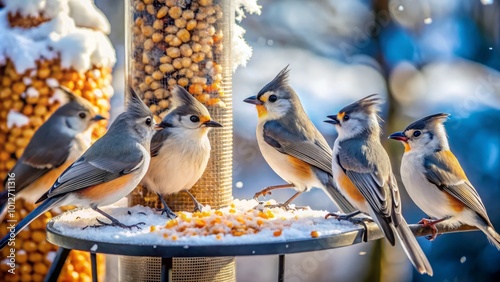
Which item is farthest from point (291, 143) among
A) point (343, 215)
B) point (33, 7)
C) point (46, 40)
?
point (33, 7)

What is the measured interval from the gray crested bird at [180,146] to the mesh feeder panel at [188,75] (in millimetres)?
202

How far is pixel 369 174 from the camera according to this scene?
10.5 ft

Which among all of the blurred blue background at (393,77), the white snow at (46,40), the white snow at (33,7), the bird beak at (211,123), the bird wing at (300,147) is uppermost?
the white snow at (33,7)

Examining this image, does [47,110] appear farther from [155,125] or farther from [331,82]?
[331,82]

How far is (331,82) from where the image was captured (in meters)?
6.43

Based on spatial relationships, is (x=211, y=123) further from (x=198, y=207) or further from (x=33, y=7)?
(x=33, y=7)

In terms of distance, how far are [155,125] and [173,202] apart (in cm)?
47

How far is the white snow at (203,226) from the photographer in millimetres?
2822

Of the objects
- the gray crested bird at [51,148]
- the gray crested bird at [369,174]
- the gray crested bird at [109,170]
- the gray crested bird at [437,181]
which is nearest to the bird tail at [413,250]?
the gray crested bird at [369,174]

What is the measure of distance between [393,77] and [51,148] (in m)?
3.08

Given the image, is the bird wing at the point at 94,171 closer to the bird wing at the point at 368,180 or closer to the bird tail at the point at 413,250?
the bird wing at the point at 368,180

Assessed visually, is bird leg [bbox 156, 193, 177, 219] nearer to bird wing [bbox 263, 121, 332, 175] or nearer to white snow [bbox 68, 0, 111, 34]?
bird wing [bbox 263, 121, 332, 175]

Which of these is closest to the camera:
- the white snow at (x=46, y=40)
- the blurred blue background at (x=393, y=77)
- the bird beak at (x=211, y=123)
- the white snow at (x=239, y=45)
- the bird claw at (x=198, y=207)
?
the bird beak at (x=211, y=123)

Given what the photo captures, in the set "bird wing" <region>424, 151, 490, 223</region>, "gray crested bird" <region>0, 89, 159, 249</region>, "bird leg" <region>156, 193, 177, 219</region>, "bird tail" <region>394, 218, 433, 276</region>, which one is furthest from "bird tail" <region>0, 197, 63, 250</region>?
"bird wing" <region>424, 151, 490, 223</region>
